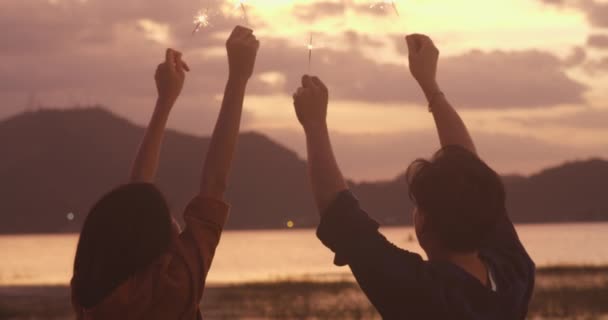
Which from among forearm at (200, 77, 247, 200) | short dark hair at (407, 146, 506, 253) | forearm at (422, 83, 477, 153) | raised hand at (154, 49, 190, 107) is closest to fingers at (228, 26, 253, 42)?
forearm at (200, 77, 247, 200)

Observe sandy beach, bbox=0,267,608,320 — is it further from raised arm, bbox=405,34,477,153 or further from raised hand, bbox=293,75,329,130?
raised hand, bbox=293,75,329,130

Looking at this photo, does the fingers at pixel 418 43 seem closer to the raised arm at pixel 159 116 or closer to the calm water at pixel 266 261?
the raised arm at pixel 159 116

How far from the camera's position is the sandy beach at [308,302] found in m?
33.0

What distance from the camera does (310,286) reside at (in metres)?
48.9

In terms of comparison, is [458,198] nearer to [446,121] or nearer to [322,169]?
[322,169]

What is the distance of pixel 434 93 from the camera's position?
13.7ft

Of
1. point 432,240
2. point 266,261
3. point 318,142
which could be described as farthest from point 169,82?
point 266,261

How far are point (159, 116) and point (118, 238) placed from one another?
40.8 inches

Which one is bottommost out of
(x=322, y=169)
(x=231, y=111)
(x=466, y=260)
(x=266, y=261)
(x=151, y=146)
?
(x=266, y=261)

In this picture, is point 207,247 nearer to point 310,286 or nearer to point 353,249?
point 353,249

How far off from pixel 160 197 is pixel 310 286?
4577 cm

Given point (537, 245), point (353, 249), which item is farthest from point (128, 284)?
point (537, 245)

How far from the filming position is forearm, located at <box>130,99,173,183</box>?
439 centimetres

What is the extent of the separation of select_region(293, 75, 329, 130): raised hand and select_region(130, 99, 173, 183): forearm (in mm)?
1005
